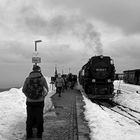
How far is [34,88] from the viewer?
735cm

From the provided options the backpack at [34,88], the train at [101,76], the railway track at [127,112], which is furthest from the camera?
the train at [101,76]

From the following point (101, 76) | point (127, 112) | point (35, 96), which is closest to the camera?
point (35, 96)

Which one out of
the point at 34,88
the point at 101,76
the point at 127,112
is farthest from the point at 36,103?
the point at 101,76

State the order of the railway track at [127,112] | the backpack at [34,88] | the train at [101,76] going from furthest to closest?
the train at [101,76]
the railway track at [127,112]
the backpack at [34,88]

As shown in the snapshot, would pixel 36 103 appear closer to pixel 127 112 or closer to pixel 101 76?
pixel 127 112

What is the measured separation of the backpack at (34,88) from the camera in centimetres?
734

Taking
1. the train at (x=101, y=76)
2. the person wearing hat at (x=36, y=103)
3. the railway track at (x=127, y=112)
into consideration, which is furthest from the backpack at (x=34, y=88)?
the train at (x=101, y=76)

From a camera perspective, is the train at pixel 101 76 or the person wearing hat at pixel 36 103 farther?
the train at pixel 101 76

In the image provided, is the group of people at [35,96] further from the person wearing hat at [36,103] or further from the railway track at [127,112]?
the railway track at [127,112]

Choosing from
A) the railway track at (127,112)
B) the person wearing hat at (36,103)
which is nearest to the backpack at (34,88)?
the person wearing hat at (36,103)

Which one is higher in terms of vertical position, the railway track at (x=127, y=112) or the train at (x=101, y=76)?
the train at (x=101, y=76)

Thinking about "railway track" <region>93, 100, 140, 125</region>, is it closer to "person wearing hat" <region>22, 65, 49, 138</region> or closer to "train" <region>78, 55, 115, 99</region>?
"train" <region>78, 55, 115, 99</region>

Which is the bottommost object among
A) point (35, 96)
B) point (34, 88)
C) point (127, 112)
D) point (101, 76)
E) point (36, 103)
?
point (127, 112)

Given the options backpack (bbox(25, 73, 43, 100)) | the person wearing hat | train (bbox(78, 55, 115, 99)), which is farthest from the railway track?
backpack (bbox(25, 73, 43, 100))
